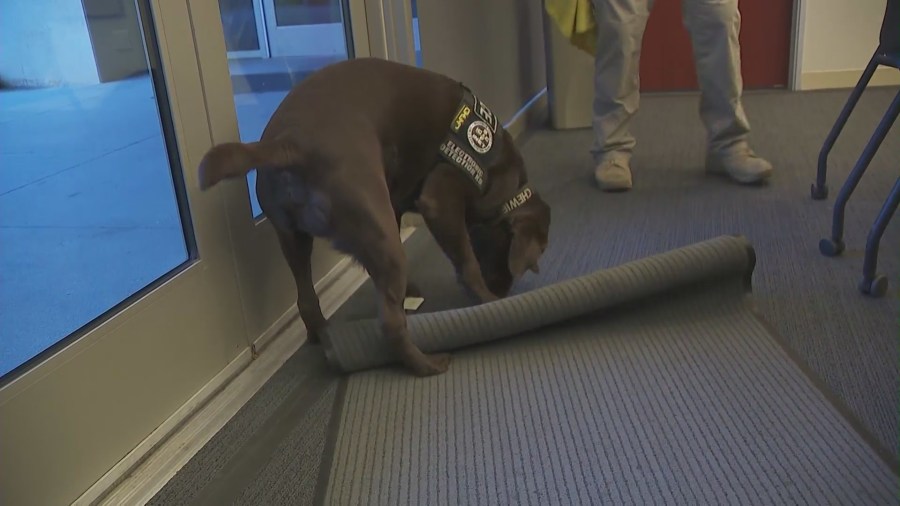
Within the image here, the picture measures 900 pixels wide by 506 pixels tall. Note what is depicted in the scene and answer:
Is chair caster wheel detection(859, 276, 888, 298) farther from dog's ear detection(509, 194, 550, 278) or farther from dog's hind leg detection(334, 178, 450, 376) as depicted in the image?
dog's hind leg detection(334, 178, 450, 376)

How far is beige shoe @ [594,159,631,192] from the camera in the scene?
2365 millimetres

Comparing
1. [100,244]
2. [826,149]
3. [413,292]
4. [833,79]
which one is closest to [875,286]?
[826,149]

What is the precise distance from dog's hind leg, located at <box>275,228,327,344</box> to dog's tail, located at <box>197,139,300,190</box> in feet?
0.61

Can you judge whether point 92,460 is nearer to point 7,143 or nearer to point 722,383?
point 7,143

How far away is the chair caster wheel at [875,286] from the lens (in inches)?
59.2

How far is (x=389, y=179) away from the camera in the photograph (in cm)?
145

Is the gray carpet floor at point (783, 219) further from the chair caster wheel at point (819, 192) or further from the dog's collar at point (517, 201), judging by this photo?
the dog's collar at point (517, 201)

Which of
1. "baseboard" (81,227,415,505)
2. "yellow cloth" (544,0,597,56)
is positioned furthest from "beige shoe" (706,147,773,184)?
"baseboard" (81,227,415,505)

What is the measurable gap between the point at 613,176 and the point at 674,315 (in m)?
0.99

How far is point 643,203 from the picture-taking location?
2.24 m

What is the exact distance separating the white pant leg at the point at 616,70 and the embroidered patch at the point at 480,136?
90cm

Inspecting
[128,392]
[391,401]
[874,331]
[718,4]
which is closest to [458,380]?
[391,401]

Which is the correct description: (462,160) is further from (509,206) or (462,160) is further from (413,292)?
(413,292)

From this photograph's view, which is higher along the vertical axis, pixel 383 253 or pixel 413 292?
pixel 383 253
